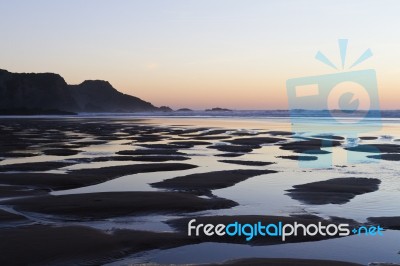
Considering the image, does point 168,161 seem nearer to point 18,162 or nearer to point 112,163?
point 112,163

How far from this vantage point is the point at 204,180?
13.9 metres

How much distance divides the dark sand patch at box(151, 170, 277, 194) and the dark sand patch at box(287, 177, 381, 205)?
207 cm

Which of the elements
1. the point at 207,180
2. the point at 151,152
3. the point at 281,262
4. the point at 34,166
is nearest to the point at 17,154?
the point at 34,166

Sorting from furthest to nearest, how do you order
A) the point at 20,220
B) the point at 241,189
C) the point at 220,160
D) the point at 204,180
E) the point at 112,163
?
the point at 220,160, the point at 112,163, the point at 204,180, the point at 241,189, the point at 20,220

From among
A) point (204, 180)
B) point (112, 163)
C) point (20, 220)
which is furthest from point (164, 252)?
point (112, 163)

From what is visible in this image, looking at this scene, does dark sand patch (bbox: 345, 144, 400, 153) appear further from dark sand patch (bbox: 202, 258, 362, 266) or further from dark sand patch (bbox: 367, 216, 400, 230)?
dark sand patch (bbox: 202, 258, 362, 266)

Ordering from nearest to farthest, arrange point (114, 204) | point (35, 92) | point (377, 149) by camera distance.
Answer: point (114, 204) < point (377, 149) < point (35, 92)

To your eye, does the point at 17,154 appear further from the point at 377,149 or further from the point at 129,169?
the point at 377,149

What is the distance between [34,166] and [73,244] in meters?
10.6

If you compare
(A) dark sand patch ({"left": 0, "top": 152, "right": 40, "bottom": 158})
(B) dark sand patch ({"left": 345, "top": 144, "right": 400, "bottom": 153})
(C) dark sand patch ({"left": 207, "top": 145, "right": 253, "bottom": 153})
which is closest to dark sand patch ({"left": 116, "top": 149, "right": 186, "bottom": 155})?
(C) dark sand patch ({"left": 207, "top": 145, "right": 253, "bottom": 153})

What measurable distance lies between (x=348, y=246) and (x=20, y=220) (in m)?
5.73

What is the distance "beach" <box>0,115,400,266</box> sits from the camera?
6875 mm

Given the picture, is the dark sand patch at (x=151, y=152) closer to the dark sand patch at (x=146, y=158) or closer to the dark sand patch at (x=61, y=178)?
the dark sand patch at (x=146, y=158)

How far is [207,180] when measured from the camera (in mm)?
13875
